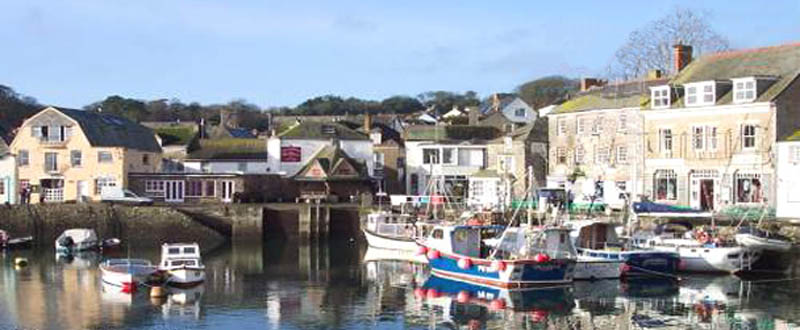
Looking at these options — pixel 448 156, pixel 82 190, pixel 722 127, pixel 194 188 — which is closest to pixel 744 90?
pixel 722 127

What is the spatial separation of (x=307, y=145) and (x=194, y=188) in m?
10.4

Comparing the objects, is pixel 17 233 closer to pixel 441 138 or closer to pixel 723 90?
pixel 441 138

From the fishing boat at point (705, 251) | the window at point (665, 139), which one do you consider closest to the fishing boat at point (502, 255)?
the fishing boat at point (705, 251)

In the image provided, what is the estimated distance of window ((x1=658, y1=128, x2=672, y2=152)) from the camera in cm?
6106

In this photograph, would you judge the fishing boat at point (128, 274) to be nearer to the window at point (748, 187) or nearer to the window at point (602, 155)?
the window at point (748, 187)

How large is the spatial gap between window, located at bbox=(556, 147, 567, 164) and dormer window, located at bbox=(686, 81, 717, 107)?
12.1 metres

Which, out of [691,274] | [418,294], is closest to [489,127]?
[691,274]

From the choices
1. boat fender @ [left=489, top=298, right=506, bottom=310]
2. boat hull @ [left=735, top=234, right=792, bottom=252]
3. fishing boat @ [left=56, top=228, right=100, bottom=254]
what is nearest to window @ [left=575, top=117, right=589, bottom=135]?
boat hull @ [left=735, top=234, right=792, bottom=252]

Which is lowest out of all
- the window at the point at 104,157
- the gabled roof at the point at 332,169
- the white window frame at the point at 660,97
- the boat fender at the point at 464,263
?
the boat fender at the point at 464,263

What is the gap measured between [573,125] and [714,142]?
12.9 metres

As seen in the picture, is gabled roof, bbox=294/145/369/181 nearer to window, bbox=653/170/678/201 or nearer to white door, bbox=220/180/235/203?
white door, bbox=220/180/235/203

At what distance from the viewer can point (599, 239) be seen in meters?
51.6

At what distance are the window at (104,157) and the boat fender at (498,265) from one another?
128 feet

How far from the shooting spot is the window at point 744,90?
56719 mm
